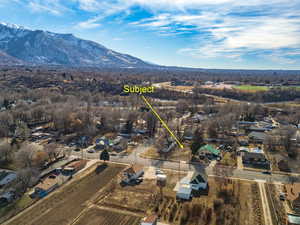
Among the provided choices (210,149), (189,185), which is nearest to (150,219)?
(189,185)

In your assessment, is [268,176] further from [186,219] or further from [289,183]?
[186,219]

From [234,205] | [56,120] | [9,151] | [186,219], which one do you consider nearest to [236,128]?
[234,205]

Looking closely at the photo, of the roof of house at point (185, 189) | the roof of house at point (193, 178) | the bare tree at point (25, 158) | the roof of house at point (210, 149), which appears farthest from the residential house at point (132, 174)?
the bare tree at point (25, 158)

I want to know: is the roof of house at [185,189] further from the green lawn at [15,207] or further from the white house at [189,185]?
the green lawn at [15,207]

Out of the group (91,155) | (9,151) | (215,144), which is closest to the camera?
(9,151)

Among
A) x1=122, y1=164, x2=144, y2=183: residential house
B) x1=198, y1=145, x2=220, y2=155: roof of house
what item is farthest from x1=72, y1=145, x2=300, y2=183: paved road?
x1=198, y1=145, x2=220, y2=155: roof of house

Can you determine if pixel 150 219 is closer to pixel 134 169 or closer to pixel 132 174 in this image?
pixel 132 174
